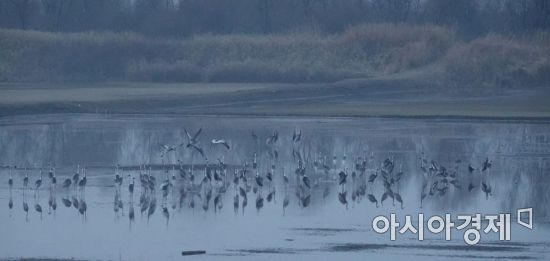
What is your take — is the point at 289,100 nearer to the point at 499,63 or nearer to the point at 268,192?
the point at 499,63

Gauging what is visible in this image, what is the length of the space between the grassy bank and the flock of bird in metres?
20.6

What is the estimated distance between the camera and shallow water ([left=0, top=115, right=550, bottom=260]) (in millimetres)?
13812

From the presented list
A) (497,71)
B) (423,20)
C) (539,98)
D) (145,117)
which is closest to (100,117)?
(145,117)

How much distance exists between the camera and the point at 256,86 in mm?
39875

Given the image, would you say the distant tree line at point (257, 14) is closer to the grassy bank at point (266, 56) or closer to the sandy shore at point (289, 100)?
the grassy bank at point (266, 56)

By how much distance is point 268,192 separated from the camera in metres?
17.4

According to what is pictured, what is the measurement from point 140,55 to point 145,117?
1741 cm

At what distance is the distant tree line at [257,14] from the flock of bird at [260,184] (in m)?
37.1

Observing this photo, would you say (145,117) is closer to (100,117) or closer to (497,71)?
(100,117)

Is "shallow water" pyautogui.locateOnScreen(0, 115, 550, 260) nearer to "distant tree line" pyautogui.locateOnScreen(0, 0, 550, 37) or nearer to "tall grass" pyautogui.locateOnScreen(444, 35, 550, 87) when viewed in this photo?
"tall grass" pyautogui.locateOnScreen(444, 35, 550, 87)

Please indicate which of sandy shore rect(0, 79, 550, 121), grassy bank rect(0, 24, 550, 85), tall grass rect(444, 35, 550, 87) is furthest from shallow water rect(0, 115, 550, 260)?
grassy bank rect(0, 24, 550, 85)

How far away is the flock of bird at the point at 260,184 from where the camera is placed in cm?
1655

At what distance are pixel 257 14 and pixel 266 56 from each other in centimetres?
1778

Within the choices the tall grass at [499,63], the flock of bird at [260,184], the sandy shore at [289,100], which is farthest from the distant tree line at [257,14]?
the flock of bird at [260,184]
